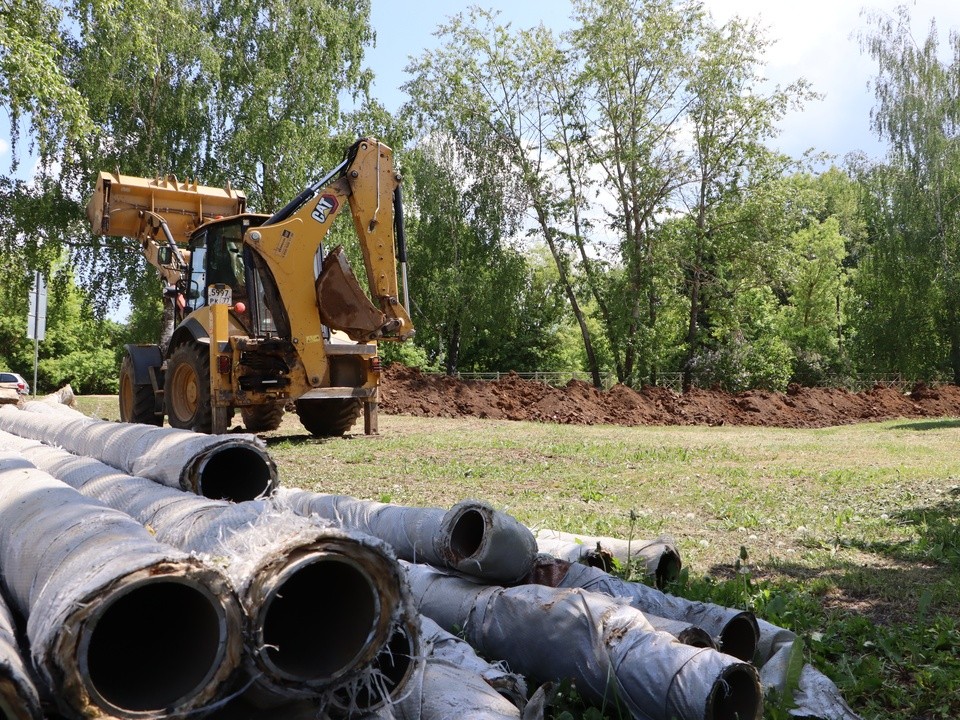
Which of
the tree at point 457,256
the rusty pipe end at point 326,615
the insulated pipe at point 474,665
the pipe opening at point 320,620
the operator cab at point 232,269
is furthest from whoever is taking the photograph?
the tree at point 457,256

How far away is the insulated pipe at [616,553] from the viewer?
194 inches

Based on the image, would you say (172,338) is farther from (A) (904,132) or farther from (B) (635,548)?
(A) (904,132)

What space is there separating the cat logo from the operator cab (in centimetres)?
96

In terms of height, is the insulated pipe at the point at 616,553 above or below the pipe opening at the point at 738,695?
above

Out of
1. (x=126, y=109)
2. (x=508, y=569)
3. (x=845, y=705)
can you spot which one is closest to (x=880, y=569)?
(x=845, y=705)

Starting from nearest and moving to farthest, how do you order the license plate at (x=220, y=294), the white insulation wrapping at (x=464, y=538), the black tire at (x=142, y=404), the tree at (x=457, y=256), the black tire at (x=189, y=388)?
the white insulation wrapping at (x=464, y=538) → the black tire at (x=189, y=388) → the license plate at (x=220, y=294) → the black tire at (x=142, y=404) → the tree at (x=457, y=256)

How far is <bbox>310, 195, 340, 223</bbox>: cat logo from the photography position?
12.0 metres

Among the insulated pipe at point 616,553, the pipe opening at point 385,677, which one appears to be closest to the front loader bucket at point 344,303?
the insulated pipe at point 616,553

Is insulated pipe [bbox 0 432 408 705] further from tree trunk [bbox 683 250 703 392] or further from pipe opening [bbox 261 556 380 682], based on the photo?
tree trunk [bbox 683 250 703 392]

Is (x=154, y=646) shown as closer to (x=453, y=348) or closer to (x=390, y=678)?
(x=390, y=678)

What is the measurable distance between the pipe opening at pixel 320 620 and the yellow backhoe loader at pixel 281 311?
8.94 m

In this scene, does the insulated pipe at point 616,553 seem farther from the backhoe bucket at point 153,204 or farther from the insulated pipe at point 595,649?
the backhoe bucket at point 153,204

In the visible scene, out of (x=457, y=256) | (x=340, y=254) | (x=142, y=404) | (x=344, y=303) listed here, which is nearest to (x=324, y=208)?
(x=340, y=254)

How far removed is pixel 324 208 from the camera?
1207cm
